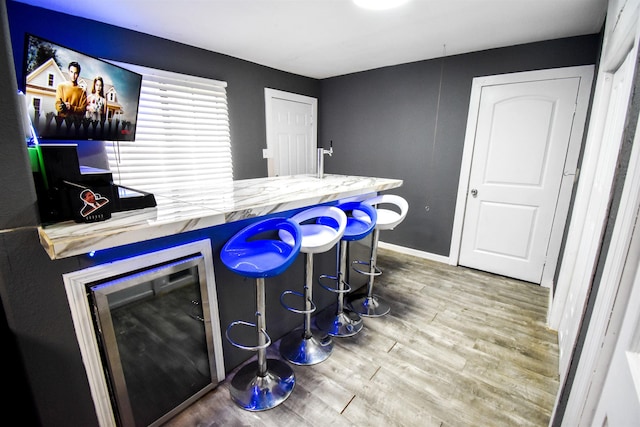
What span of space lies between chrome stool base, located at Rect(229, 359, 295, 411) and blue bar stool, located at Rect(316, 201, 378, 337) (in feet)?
1.69

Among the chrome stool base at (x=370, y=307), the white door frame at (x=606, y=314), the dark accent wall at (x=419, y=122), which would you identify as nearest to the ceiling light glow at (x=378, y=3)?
the white door frame at (x=606, y=314)

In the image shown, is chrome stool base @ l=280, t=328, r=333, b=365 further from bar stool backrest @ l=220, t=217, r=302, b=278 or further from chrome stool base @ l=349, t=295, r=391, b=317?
bar stool backrest @ l=220, t=217, r=302, b=278

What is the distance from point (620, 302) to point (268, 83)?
376 centimetres

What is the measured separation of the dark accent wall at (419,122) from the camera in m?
2.88

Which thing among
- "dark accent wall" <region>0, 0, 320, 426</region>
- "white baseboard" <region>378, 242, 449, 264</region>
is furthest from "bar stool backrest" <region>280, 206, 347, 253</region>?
"white baseboard" <region>378, 242, 449, 264</region>

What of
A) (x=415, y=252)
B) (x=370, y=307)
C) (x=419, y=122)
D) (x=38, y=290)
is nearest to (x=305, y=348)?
(x=370, y=307)

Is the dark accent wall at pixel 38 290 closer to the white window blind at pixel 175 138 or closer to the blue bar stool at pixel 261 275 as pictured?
the blue bar stool at pixel 261 275

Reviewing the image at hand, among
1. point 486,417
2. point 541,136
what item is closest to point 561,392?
point 486,417

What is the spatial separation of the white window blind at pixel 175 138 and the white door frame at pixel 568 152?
2614mm

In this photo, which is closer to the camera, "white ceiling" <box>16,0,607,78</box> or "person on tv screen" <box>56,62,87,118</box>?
"person on tv screen" <box>56,62,87,118</box>

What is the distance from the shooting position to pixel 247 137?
3.48 meters

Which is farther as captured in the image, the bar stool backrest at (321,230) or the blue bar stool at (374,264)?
the blue bar stool at (374,264)

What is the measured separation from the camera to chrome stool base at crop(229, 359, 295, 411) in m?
1.51

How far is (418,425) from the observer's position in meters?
1.42
